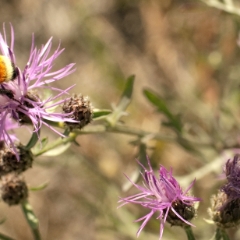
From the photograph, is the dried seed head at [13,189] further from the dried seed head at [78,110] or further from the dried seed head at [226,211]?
the dried seed head at [226,211]

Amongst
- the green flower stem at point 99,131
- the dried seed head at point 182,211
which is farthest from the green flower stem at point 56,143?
the dried seed head at point 182,211

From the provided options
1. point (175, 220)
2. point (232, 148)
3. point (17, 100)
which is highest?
point (232, 148)

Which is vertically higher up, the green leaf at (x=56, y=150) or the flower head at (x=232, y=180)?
the flower head at (x=232, y=180)

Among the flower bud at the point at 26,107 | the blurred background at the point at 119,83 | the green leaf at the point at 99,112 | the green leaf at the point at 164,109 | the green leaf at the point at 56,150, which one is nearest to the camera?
the flower bud at the point at 26,107

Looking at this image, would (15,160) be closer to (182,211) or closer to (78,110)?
(78,110)

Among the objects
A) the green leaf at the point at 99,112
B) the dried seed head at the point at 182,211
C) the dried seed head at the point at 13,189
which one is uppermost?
the green leaf at the point at 99,112

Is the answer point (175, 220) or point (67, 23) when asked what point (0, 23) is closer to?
point (67, 23)

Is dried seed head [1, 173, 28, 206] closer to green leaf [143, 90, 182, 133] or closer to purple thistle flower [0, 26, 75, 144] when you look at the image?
purple thistle flower [0, 26, 75, 144]

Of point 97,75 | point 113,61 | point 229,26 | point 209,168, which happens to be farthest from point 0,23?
point 209,168

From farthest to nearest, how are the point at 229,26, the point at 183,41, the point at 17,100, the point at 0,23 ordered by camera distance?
the point at 0,23, the point at 183,41, the point at 229,26, the point at 17,100
